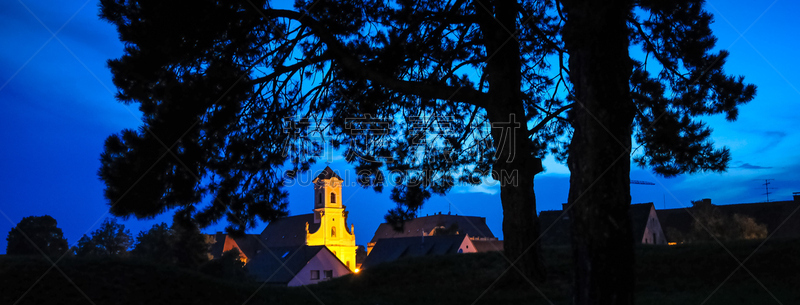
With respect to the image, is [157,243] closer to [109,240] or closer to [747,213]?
[109,240]

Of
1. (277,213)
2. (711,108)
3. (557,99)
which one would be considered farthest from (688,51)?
(277,213)

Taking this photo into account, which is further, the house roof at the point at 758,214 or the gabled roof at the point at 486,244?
the gabled roof at the point at 486,244

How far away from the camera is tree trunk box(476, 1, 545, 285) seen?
784 cm

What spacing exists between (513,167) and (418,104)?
123 inches

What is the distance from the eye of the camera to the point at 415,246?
5028 cm

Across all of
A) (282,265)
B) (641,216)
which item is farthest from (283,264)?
(641,216)

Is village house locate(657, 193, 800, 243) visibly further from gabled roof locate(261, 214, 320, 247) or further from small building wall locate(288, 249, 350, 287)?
gabled roof locate(261, 214, 320, 247)

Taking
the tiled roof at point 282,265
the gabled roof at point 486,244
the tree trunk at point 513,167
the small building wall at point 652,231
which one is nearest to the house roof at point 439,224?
the gabled roof at point 486,244

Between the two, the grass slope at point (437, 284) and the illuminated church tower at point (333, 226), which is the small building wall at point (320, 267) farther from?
the illuminated church tower at point (333, 226)

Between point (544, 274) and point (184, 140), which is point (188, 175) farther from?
point (544, 274)

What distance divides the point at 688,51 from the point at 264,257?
146 ft

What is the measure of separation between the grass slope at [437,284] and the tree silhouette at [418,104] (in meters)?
0.91

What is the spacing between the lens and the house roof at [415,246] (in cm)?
4834

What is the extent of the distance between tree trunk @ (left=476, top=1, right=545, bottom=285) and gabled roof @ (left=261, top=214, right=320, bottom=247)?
228 ft
